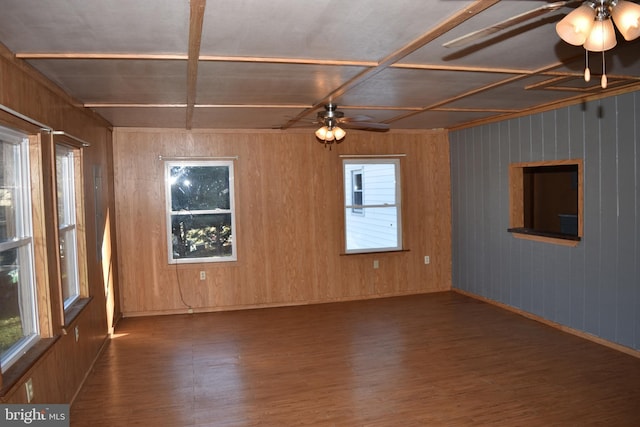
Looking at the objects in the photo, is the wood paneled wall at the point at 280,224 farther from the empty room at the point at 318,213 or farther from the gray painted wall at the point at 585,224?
the gray painted wall at the point at 585,224

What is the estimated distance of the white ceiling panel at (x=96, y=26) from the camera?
2020 millimetres

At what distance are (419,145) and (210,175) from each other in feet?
9.73

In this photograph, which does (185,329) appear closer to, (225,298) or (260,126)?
(225,298)

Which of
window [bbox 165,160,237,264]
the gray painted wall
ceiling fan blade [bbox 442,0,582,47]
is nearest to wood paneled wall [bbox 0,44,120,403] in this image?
window [bbox 165,160,237,264]

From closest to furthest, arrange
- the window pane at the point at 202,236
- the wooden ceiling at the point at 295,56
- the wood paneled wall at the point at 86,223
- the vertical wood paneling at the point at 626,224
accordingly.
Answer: the wooden ceiling at the point at 295,56
the wood paneled wall at the point at 86,223
the vertical wood paneling at the point at 626,224
the window pane at the point at 202,236

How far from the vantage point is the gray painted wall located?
407cm

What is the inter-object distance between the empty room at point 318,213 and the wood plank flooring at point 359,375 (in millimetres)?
25

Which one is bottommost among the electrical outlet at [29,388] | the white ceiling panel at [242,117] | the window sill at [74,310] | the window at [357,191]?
the electrical outlet at [29,388]

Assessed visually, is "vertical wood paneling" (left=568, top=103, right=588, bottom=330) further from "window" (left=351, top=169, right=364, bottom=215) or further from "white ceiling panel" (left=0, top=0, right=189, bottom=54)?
"white ceiling panel" (left=0, top=0, right=189, bottom=54)

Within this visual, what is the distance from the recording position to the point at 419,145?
6.64 metres

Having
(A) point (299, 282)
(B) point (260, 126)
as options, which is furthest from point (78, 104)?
(A) point (299, 282)

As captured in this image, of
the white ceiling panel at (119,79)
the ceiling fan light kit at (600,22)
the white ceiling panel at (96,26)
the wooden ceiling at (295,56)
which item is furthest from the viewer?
the white ceiling panel at (119,79)

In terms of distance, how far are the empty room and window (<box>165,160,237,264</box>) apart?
0.10 feet

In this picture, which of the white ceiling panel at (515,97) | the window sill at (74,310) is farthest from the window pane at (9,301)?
the white ceiling panel at (515,97)
